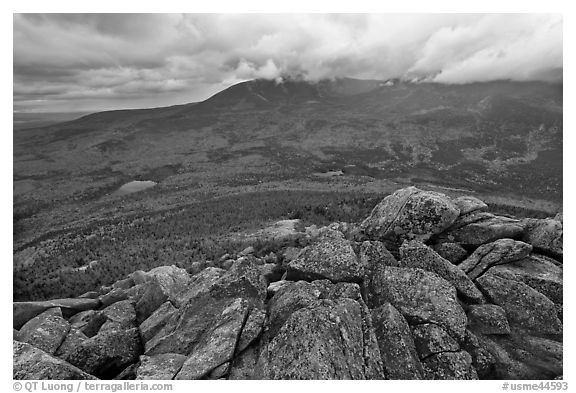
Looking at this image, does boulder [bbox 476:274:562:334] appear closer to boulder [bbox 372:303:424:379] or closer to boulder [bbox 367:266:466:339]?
boulder [bbox 367:266:466:339]

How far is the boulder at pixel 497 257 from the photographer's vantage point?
893 centimetres

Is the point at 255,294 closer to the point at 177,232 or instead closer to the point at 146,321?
the point at 146,321

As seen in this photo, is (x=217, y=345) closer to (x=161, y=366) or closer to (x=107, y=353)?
(x=161, y=366)

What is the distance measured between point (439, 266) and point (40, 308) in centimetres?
1240

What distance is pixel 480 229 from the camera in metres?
10.1

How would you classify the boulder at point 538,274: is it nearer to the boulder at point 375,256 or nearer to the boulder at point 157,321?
the boulder at point 375,256

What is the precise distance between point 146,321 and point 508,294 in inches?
397

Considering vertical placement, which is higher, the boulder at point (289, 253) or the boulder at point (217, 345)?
the boulder at point (217, 345)

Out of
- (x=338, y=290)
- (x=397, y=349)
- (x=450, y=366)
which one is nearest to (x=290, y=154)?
(x=338, y=290)

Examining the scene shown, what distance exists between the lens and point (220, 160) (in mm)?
93562

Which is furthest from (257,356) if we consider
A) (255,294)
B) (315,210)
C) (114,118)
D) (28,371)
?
(114,118)

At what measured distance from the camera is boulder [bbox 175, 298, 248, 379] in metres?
6.77

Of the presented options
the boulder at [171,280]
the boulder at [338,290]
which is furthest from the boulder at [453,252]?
the boulder at [171,280]

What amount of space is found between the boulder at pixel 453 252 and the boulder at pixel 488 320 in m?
1.99
